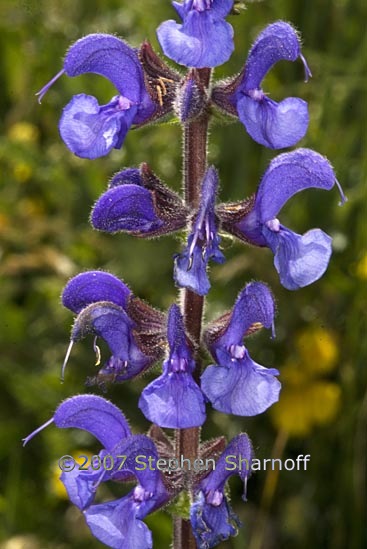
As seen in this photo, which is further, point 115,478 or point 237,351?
point 115,478

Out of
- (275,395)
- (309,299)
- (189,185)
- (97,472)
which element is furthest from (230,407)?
(309,299)

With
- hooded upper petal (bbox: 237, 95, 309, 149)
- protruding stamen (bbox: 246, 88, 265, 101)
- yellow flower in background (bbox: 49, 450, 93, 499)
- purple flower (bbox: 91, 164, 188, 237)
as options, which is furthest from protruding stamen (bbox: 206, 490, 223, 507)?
yellow flower in background (bbox: 49, 450, 93, 499)

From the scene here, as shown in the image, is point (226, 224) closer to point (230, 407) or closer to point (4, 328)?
point (230, 407)

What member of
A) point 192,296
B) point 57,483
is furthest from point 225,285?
point 192,296

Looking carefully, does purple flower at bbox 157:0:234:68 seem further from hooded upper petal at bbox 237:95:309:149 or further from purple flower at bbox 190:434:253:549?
purple flower at bbox 190:434:253:549

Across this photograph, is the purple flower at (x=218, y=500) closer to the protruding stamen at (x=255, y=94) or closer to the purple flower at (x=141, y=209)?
the purple flower at (x=141, y=209)

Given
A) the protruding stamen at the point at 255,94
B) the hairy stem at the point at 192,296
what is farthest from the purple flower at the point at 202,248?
the protruding stamen at the point at 255,94

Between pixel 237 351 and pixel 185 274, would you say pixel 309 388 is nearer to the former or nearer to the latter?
pixel 237 351
